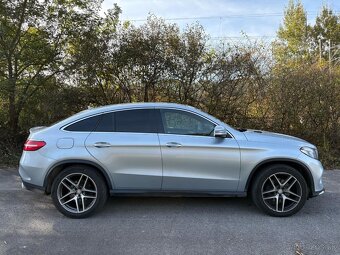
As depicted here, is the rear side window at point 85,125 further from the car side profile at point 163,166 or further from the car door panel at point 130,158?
the car door panel at point 130,158

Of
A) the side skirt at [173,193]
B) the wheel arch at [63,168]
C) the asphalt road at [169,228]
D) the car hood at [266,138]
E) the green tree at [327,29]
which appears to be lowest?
the asphalt road at [169,228]

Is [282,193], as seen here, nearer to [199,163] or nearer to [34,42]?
[199,163]

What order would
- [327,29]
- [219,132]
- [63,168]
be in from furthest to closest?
1. [327,29]
2. [63,168]
3. [219,132]

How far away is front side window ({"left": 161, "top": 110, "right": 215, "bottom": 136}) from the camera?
18.9 ft

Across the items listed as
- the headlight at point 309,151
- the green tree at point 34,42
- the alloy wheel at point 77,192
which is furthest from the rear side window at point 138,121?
the green tree at point 34,42

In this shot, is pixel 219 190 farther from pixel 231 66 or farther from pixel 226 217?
pixel 231 66

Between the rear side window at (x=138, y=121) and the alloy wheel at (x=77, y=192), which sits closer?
the alloy wheel at (x=77, y=192)

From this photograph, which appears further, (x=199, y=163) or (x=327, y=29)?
(x=327, y=29)

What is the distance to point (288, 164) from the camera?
5.75 meters

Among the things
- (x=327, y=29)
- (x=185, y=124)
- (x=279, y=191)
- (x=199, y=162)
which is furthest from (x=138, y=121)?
(x=327, y=29)

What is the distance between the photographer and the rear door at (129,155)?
561 centimetres

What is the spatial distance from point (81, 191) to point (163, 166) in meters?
1.16

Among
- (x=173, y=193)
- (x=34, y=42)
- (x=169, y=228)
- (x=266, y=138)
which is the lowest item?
(x=169, y=228)

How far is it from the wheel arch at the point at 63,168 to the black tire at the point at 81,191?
47 mm
